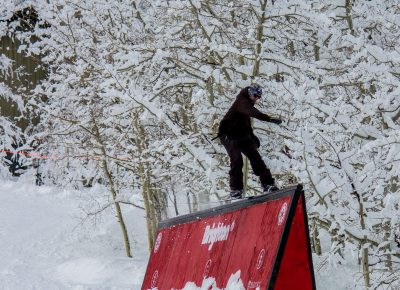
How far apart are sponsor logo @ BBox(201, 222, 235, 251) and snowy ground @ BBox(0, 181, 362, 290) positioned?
768cm

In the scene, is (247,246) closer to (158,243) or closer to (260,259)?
→ (260,259)

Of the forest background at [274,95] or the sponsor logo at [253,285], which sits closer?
the sponsor logo at [253,285]

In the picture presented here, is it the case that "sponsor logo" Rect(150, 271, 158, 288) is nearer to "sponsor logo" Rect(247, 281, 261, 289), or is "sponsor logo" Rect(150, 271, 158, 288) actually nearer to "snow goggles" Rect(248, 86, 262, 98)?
"sponsor logo" Rect(247, 281, 261, 289)

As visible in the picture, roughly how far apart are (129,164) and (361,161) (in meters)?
8.14

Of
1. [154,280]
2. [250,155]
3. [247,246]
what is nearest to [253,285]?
[247,246]

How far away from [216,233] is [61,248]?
538 inches

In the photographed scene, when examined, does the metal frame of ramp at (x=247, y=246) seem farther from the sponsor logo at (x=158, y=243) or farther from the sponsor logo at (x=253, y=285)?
the sponsor logo at (x=158, y=243)

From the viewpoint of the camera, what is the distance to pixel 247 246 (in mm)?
10039

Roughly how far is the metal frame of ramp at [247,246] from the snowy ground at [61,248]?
667cm

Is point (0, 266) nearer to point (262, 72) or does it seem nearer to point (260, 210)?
point (262, 72)

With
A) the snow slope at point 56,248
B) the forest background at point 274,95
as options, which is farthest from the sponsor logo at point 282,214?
the snow slope at point 56,248

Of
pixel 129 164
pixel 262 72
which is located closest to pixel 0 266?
pixel 129 164

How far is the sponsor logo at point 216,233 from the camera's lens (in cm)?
1076

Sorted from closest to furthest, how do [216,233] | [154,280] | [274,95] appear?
1. [216,233]
2. [154,280]
3. [274,95]
